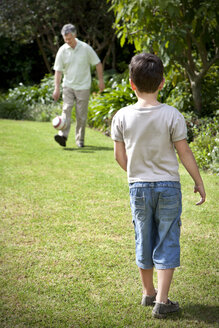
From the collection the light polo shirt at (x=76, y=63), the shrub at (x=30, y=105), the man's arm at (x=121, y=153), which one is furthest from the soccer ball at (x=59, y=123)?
the man's arm at (x=121, y=153)

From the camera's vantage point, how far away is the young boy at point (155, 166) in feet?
7.83

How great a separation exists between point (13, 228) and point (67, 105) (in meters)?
4.18

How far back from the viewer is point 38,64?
1742 cm

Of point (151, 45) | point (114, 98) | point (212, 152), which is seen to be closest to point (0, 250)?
point (212, 152)

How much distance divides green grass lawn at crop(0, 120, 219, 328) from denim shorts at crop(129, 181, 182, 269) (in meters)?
0.35

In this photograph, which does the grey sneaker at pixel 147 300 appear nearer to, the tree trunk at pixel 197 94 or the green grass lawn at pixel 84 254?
the green grass lawn at pixel 84 254

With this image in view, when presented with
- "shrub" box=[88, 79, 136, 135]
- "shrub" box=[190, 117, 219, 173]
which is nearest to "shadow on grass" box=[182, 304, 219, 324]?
"shrub" box=[190, 117, 219, 173]

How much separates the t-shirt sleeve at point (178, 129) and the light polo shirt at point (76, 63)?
5.49 m

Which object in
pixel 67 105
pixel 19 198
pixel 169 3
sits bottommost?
pixel 19 198

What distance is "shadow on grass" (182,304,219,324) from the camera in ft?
8.14

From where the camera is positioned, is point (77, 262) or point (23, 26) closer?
point (77, 262)

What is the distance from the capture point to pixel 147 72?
2.37 meters

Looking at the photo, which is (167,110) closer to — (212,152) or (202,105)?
(212,152)

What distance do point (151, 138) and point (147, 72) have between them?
1.15 feet
